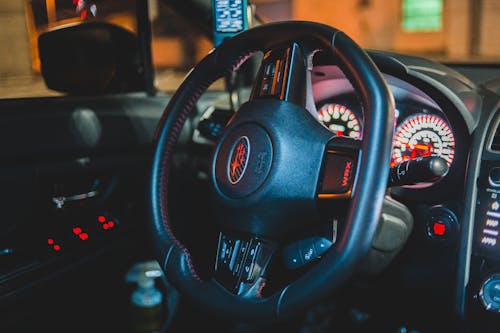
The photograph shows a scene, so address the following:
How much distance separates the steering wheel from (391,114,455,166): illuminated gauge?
46cm

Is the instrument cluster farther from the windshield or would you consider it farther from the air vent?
the windshield

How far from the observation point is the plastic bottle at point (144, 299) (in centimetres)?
231

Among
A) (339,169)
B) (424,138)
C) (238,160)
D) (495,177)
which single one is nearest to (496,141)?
(495,177)

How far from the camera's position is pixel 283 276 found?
1.50 m

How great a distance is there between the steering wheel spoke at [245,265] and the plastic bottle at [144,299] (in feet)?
2.85

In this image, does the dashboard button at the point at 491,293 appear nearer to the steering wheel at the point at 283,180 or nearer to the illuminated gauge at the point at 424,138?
the illuminated gauge at the point at 424,138

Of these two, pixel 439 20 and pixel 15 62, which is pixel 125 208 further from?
pixel 439 20

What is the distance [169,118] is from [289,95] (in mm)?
357

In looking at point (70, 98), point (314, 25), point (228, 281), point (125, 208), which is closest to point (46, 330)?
point (125, 208)

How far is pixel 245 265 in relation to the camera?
1.47 m

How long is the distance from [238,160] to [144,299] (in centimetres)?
96

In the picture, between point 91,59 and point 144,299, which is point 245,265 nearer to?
point 144,299

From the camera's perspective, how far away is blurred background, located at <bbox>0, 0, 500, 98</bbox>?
2160 mm

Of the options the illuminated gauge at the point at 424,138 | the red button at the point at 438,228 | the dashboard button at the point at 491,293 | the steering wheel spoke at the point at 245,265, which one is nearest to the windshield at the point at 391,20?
the illuminated gauge at the point at 424,138
